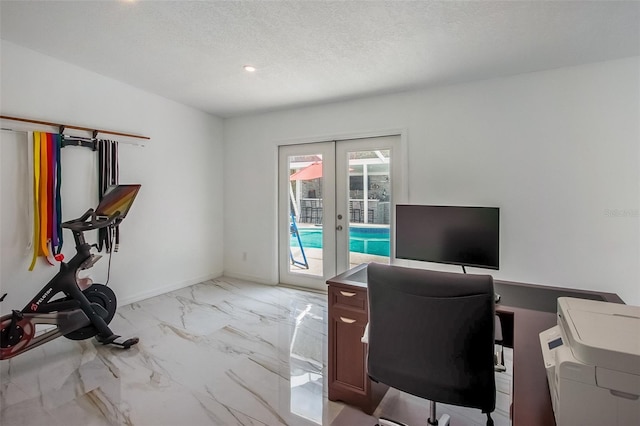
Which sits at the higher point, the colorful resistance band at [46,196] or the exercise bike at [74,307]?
the colorful resistance band at [46,196]

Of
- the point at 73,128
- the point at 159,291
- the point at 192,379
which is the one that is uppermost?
the point at 73,128

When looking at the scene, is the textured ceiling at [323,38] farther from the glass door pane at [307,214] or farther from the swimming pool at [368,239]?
the swimming pool at [368,239]

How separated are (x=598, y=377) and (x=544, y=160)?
2682 mm

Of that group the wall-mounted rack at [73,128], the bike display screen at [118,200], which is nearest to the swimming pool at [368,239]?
the bike display screen at [118,200]

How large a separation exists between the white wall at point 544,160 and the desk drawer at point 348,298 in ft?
6.48

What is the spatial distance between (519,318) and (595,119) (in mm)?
2346

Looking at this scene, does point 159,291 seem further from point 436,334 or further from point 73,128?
point 436,334

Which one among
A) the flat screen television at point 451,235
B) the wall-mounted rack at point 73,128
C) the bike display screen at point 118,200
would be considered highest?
the wall-mounted rack at point 73,128

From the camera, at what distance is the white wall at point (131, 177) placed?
2.75 meters

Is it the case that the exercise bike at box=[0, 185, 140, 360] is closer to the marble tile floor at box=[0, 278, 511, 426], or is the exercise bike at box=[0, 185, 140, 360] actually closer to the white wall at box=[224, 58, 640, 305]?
the marble tile floor at box=[0, 278, 511, 426]

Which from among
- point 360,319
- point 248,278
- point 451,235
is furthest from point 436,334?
point 248,278

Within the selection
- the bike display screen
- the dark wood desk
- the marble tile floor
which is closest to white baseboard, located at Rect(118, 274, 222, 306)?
the marble tile floor

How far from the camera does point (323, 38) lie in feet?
8.09

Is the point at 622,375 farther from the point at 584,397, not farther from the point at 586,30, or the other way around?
the point at 586,30
